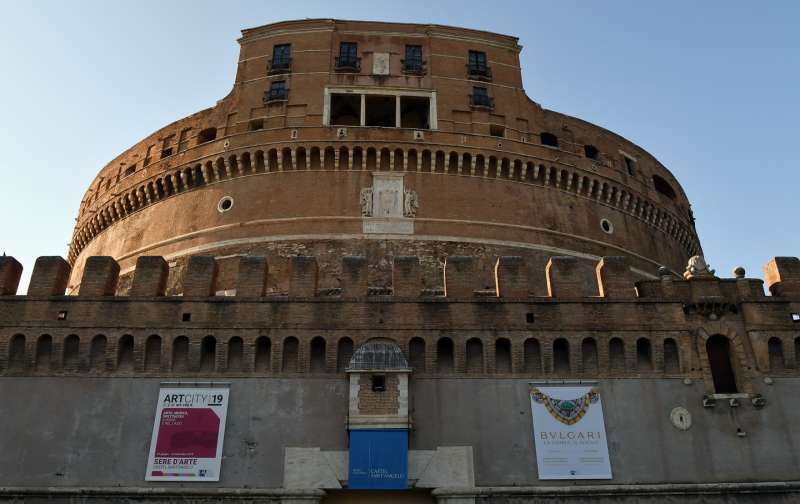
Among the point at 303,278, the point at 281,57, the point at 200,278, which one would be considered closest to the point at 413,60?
the point at 281,57

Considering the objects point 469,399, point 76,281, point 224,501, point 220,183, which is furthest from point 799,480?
point 76,281

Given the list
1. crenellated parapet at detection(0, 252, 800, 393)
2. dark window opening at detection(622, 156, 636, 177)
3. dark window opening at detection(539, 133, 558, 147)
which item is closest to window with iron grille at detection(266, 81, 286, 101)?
dark window opening at detection(539, 133, 558, 147)

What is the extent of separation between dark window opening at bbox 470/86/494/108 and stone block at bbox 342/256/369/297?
40.6ft

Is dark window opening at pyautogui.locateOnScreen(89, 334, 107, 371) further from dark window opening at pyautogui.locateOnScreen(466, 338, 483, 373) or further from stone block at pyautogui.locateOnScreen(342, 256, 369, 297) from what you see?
dark window opening at pyautogui.locateOnScreen(466, 338, 483, 373)

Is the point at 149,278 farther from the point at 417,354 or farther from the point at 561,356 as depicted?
the point at 561,356

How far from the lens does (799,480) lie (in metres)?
12.6

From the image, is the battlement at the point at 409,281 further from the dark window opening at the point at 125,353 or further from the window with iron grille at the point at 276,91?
the window with iron grille at the point at 276,91

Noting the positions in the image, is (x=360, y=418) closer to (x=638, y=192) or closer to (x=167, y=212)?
(x=167, y=212)

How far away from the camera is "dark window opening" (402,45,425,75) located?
25344mm

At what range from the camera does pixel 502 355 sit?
1364 cm

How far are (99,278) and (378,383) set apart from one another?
5.98m

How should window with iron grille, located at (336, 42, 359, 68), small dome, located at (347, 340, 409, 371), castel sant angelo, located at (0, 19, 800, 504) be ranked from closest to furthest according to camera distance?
1. castel sant angelo, located at (0, 19, 800, 504)
2. small dome, located at (347, 340, 409, 371)
3. window with iron grille, located at (336, 42, 359, 68)

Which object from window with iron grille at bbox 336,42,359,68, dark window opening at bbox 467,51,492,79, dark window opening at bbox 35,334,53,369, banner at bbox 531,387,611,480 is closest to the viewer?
banner at bbox 531,387,611,480

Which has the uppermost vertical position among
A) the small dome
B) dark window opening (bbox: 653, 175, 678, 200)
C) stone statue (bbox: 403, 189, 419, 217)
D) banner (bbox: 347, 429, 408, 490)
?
dark window opening (bbox: 653, 175, 678, 200)
